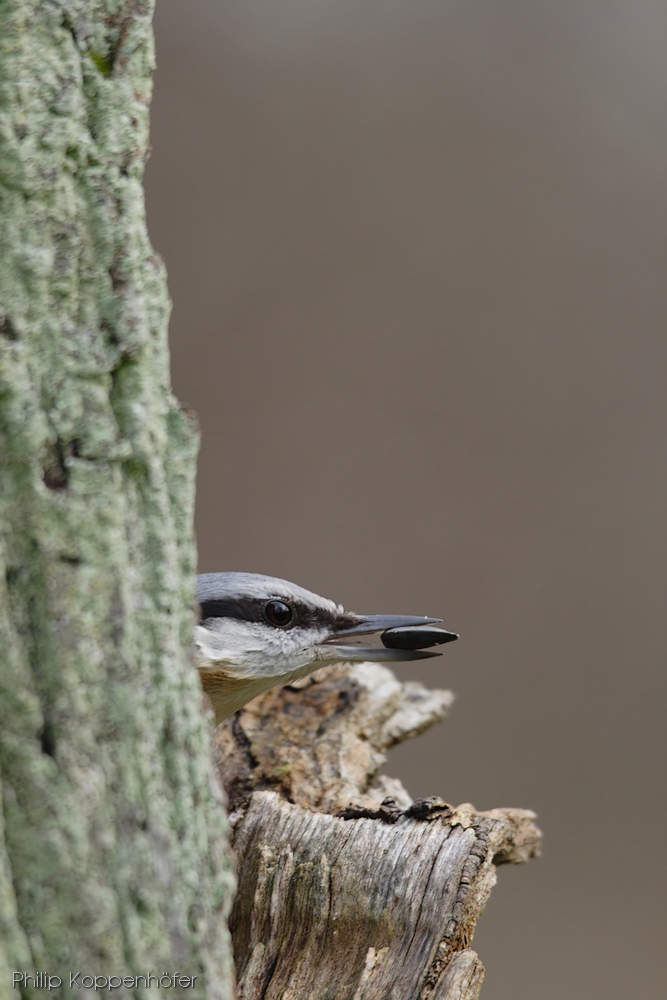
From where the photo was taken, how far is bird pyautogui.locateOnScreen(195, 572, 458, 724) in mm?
981

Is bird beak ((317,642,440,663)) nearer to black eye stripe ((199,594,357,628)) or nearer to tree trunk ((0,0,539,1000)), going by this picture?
black eye stripe ((199,594,357,628))

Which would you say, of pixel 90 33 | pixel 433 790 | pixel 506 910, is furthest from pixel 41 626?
pixel 506 910

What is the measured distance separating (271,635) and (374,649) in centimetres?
12

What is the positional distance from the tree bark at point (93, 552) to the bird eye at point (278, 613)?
1.62 feet

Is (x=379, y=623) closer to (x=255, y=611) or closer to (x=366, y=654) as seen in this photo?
(x=366, y=654)

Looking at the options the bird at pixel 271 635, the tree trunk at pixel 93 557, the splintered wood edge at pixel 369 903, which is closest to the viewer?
the tree trunk at pixel 93 557

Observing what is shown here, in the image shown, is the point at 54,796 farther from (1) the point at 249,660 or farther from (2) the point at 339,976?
(1) the point at 249,660

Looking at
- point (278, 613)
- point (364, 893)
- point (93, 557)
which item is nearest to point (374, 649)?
point (278, 613)

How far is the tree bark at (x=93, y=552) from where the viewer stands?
0.45 meters

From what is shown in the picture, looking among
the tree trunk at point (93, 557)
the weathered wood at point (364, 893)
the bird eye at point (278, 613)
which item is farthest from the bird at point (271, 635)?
the tree trunk at point (93, 557)

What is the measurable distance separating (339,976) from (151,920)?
0.32 metres

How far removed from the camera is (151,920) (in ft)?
1.56

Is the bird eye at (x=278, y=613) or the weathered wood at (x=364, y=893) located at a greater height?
the bird eye at (x=278, y=613)

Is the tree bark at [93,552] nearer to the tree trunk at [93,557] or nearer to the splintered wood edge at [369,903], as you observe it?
the tree trunk at [93,557]
